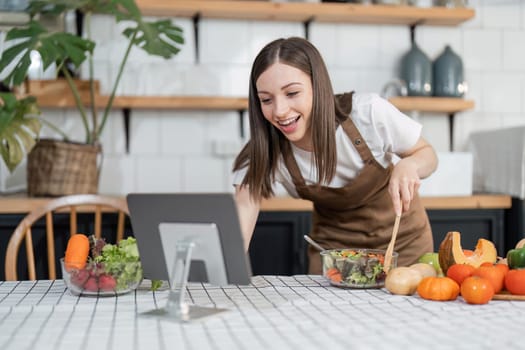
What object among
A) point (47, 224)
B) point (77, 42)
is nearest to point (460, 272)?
point (47, 224)

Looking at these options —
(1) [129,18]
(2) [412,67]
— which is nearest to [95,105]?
(1) [129,18]

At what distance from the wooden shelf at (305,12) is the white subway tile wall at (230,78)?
76mm

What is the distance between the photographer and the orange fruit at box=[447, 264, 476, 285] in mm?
1518

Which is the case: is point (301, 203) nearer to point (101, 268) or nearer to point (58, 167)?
point (58, 167)

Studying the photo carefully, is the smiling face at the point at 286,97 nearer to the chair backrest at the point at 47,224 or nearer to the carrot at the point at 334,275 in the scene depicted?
the carrot at the point at 334,275

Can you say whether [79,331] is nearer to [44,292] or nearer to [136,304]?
[136,304]

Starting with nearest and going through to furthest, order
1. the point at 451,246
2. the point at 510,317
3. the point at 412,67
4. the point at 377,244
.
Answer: the point at 510,317
the point at 451,246
the point at 377,244
the point at 412,67

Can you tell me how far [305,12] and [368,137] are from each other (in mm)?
1390

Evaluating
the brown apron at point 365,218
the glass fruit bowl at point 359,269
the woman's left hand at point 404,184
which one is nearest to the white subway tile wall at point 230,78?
the brown apron at point 365,218

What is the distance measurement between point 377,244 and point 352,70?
1457 mm

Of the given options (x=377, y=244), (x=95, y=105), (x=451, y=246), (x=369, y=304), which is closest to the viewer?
(x=369, y=304)

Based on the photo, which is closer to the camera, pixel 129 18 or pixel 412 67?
pixel 129 18

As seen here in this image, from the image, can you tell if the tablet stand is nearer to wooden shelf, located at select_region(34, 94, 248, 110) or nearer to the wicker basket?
the wicker basket

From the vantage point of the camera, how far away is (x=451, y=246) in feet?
5.26
